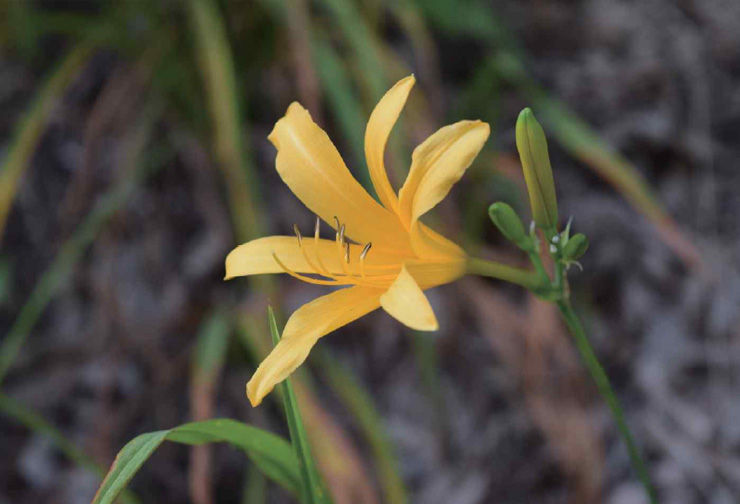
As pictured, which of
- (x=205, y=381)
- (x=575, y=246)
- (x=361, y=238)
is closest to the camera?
(x=575, y=246)

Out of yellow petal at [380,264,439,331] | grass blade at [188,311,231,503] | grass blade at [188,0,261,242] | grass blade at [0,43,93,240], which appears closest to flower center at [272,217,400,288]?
yellow petal at [380,264,439,331]

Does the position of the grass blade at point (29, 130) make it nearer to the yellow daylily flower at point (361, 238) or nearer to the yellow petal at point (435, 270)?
the yellow daylily flower at point (361, 238)

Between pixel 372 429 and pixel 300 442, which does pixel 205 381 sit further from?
pixel 300 442

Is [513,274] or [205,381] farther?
[205,381]

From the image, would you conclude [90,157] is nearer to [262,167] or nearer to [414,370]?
[262,167]

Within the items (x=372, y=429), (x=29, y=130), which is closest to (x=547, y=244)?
(x=372, y=429)

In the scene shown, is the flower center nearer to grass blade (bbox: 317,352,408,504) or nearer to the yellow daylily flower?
the yellow daylily flower

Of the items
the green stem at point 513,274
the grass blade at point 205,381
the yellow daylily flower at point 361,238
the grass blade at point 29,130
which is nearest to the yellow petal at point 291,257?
the yellow daylily flower at point 361,238
